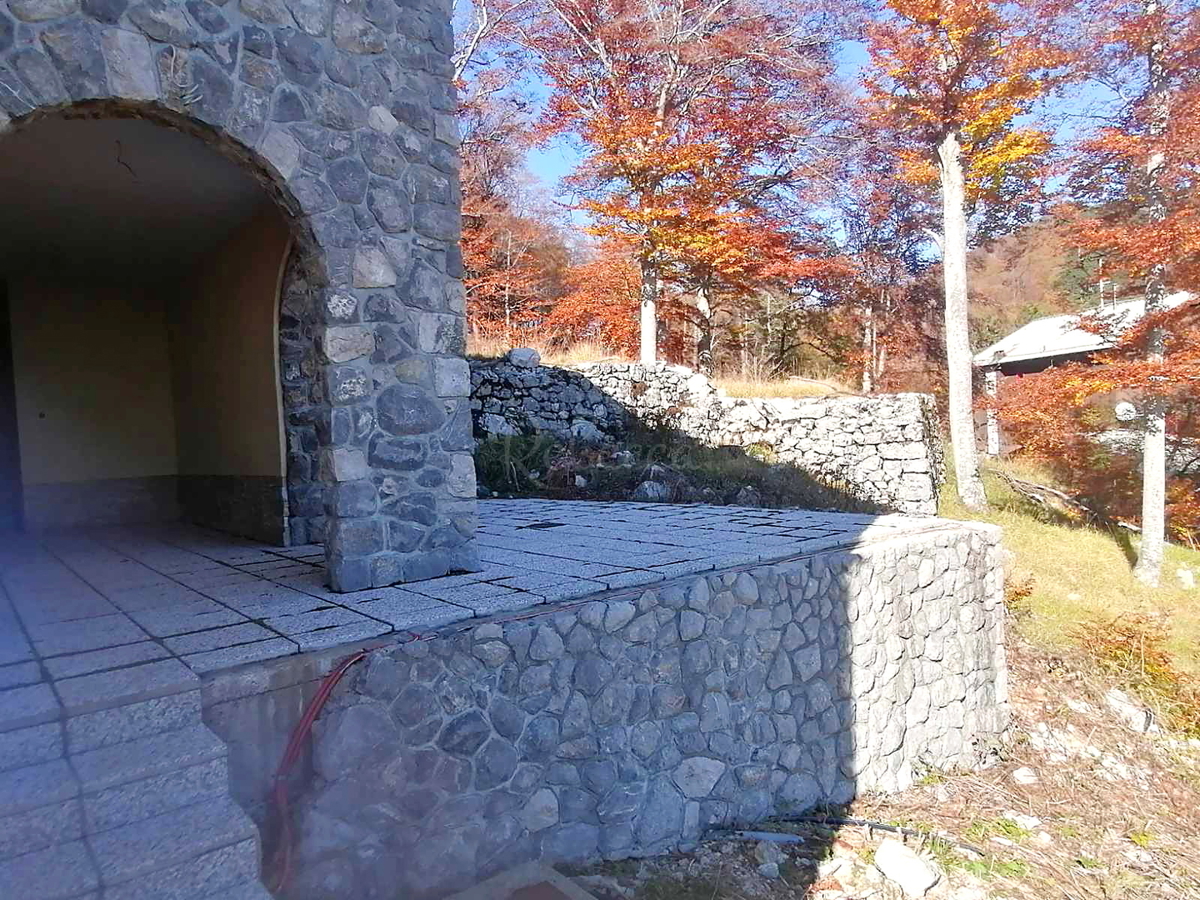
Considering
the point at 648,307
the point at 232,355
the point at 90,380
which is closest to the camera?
the point at 232,355

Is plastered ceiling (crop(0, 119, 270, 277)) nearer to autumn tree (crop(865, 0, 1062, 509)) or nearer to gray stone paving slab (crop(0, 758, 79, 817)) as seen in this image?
gray stone paving slab (crop(0, 758, 79, 817))

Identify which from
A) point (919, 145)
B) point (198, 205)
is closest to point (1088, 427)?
point (919, 145)

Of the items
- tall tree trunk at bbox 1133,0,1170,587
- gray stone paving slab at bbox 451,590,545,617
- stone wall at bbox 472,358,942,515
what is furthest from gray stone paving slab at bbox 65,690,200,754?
tall tree trunk at bbox 1133,0,1170,587

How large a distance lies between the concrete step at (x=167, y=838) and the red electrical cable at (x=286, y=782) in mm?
380

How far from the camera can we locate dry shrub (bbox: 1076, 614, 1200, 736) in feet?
19.2

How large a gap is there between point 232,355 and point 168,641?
2913 mm

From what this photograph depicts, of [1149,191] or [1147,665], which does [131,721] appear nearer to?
[1147,665]

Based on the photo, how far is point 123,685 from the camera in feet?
7.58

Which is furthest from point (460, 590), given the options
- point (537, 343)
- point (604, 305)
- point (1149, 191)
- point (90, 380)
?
point (604, 305)

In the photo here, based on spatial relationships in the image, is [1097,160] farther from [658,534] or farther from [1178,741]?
[658,534]

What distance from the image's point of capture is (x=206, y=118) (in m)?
2.92

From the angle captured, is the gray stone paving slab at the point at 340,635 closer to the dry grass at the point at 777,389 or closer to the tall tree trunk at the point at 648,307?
→ the dry grass at the point at 777,389

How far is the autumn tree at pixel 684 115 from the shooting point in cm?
1299

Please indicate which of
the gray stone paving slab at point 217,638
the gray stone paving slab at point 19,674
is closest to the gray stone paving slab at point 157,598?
the gray stone paving slab at point 217,638
